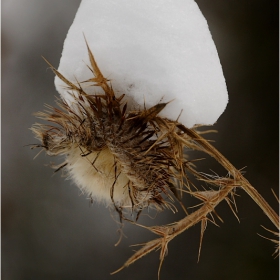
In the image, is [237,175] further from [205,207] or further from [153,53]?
[153,53]

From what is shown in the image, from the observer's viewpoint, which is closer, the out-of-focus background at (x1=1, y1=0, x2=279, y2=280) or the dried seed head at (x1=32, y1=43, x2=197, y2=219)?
the dried seed head at (x1=32, y1=43, x2=197, y2=219)

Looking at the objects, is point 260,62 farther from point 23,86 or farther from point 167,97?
point 167,97

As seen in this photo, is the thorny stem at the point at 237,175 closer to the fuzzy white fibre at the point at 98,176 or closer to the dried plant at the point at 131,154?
the dried plant at the point at 131,154

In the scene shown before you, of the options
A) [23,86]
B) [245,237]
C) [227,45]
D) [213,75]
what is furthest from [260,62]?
[213,75]

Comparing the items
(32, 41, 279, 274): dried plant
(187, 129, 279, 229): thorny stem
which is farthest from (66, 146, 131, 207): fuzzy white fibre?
(187, 129, 279, 229): thorny stem

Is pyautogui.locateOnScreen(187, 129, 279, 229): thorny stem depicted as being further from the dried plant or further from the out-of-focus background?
the out-of-focus background

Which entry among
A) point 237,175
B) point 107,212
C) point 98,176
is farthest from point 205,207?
point 107,212
